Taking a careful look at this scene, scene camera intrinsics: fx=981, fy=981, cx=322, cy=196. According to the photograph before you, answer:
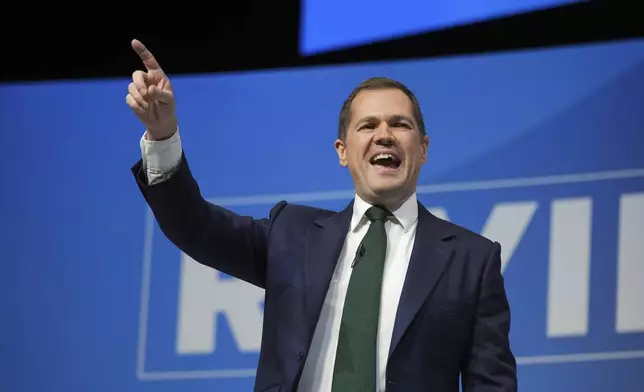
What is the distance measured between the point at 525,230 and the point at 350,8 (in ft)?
3.14

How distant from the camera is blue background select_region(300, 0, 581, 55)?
3113 millimetres

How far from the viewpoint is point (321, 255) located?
1.84 metres

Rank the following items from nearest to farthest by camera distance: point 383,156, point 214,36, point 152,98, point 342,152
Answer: point 152,98 < point 383,156 < point 342,152 < point 214,36

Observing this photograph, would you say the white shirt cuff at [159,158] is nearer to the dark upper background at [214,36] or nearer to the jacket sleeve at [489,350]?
the jacket sleeve at [489,350]

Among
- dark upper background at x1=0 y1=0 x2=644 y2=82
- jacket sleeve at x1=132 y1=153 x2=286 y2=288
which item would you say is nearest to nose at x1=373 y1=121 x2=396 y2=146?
jacket sleeve at x1=132 y1=153 x2=286 y2=288

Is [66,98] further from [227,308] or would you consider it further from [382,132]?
[382,132]

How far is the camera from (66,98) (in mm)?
3354

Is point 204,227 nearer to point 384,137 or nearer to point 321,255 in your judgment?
point 321,255

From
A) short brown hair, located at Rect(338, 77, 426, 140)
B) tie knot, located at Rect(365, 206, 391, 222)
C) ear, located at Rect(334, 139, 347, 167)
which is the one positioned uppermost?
short brown hair, located at Rect(338, 77, 426, 140)

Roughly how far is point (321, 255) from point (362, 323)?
163 mm

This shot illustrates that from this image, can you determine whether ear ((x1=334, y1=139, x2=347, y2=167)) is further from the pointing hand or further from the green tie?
the pointing hand

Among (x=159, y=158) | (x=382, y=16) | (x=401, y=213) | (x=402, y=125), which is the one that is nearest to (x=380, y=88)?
(x=402, y=125)

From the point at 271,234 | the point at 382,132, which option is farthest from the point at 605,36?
the point at 271,234

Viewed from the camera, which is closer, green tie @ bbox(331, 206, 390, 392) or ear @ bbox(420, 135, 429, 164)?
green tie @ bbox(331, 206, 390, 392)
